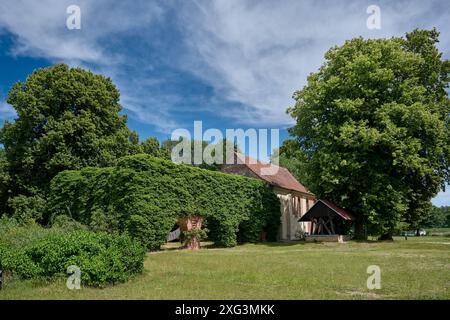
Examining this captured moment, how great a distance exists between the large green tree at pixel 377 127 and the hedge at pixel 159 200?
5523mm

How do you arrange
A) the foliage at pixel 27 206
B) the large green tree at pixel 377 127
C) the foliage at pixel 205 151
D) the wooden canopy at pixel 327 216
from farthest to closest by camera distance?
the foliage at pixel 205 151
the wooden canopy at pixel 327 216
the foliage at pixel 27 206
the large green tree at pixel 377 127

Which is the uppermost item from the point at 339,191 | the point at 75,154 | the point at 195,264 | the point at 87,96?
the point at 87,96

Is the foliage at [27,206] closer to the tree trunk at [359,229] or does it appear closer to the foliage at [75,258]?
the foliage at [75,258]

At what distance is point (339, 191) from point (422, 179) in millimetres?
7127

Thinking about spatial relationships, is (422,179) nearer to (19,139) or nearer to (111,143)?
(111,143)

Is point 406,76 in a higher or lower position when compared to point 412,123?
higher

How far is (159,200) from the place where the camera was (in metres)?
24.4

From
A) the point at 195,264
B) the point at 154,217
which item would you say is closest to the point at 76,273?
the point at 195,264

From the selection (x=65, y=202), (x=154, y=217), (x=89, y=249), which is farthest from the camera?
(x=65, y=202)

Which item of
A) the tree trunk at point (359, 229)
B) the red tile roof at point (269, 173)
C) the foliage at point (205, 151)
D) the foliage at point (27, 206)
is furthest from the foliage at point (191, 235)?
the foliage at point (205, 151)

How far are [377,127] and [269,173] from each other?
15.1 m

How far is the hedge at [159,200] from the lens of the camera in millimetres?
23578

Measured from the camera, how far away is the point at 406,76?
31547 mm

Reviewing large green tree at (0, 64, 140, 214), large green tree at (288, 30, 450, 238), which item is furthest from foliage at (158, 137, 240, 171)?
large green tree at (288, 30, 450, 238)
